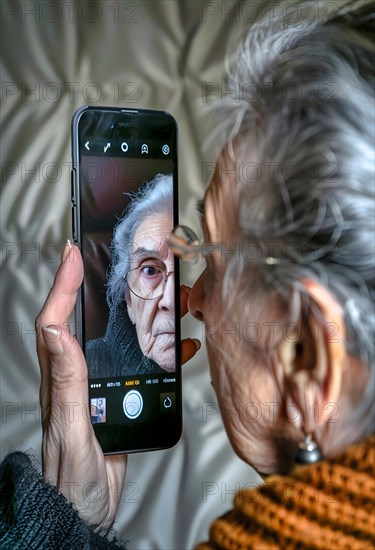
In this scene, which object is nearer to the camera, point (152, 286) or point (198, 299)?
point (198, 299)

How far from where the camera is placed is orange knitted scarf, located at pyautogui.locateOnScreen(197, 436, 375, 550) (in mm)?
438

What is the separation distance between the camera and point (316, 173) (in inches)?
17.5

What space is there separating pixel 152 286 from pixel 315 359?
260 mm

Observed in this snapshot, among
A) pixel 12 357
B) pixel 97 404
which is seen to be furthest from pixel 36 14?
pixel 97 404

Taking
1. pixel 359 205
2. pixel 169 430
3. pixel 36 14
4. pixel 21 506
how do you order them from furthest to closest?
pixel 36 14, pixel 169 430, pixel 21 506, pixel 359 205

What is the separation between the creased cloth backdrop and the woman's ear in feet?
1.88

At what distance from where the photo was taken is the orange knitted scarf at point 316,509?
44cm

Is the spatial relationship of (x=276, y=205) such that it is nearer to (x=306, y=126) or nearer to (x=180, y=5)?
(x=306, y=126)

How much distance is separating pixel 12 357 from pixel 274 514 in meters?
0.66

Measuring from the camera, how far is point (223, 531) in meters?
0.49

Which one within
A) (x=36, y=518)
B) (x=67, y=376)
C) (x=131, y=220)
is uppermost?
(x=131, y=220)

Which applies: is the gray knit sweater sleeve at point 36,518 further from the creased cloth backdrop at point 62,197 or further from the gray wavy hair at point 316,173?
the creased cloth backdrop at point 62,197

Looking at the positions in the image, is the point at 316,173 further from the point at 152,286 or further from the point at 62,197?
the point at 62,197

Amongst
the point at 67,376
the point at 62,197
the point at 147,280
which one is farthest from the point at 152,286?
the point at 62,197
